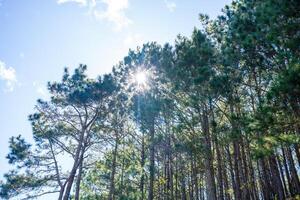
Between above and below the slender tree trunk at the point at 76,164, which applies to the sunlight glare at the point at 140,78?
above

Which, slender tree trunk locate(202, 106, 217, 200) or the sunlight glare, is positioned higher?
the sunlight glare

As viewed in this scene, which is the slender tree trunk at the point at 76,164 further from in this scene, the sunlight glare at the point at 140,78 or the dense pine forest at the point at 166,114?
the sunlight glare at the point at 140,78

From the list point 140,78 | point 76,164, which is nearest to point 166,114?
Answer: point 140,78

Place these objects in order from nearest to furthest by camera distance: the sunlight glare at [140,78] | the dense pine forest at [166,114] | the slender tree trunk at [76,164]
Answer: the dense pine forest at [166,114], the slender tree trunk at [76,164], the sunlight glare at [140,78]

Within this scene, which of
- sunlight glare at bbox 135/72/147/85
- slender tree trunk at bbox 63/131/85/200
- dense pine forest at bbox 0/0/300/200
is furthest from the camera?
sunlight glare at bbox 135/72/147/85

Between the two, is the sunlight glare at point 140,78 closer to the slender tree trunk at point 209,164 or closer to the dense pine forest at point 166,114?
the dense pine forest at point 166,114

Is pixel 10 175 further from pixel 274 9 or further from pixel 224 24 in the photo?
pixel 274 9

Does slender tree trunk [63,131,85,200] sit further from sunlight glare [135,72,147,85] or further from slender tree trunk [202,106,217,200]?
slender tree trunk [202,106,217,200]

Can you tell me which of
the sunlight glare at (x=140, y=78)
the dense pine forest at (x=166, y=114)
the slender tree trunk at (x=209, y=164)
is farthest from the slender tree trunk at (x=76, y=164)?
the slender tree trunk at (x=209, y=164)

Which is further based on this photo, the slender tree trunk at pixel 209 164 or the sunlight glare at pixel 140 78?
the sunlight glare at pixel 140 78

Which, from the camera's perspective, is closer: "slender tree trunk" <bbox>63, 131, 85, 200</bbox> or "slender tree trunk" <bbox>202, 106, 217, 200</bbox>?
"slender tree trunk" <bbox>202, 106, 217, 200</bbox>

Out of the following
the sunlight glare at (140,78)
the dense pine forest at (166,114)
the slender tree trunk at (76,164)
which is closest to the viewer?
the dense pine forest at (166,114)

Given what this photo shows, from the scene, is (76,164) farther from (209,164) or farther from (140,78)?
(209,164)

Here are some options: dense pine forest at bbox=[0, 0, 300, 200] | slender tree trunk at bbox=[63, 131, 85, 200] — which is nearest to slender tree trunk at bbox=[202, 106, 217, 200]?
dense pine forest at bbox=[0, 0, 300, 200]
